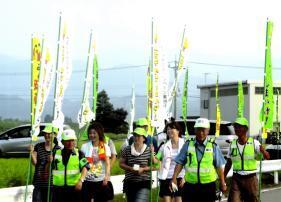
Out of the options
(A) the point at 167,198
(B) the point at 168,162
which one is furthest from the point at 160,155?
(A) the point at 167,198

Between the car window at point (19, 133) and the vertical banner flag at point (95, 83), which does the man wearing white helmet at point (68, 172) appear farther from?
the car window at point (19, 133)

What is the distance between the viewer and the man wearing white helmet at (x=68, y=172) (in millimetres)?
7039

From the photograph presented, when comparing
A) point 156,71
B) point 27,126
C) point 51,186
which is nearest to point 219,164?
point 51,186

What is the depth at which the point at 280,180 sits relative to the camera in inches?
656

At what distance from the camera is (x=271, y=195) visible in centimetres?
1294

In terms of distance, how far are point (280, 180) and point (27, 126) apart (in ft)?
39.7

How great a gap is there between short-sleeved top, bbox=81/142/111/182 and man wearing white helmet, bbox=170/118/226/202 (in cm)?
140

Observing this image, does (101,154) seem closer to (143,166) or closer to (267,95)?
(143,166)

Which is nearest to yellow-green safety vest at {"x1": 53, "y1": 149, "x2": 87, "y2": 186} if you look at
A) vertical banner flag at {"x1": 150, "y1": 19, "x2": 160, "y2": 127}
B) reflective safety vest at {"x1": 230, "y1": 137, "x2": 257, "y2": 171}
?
reflective safety vest at {"x1": 230, "y1": 137, "x2": 257, "y2": 171}

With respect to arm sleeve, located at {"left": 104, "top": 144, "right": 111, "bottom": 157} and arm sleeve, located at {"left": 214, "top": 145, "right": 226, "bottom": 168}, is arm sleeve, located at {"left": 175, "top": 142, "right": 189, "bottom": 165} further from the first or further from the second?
arm sleeve, located at {"left": 104, "top": 144, "right": 111, "bottom": 157}

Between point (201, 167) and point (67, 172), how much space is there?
176cm

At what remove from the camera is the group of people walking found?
22.6 ft

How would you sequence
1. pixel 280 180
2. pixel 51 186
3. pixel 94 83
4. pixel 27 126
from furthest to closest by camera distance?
pixel 27 126 < pixel 280 180 < pixel 94 83 < pixel 51 186

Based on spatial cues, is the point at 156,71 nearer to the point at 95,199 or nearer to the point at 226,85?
the point at 95,199
